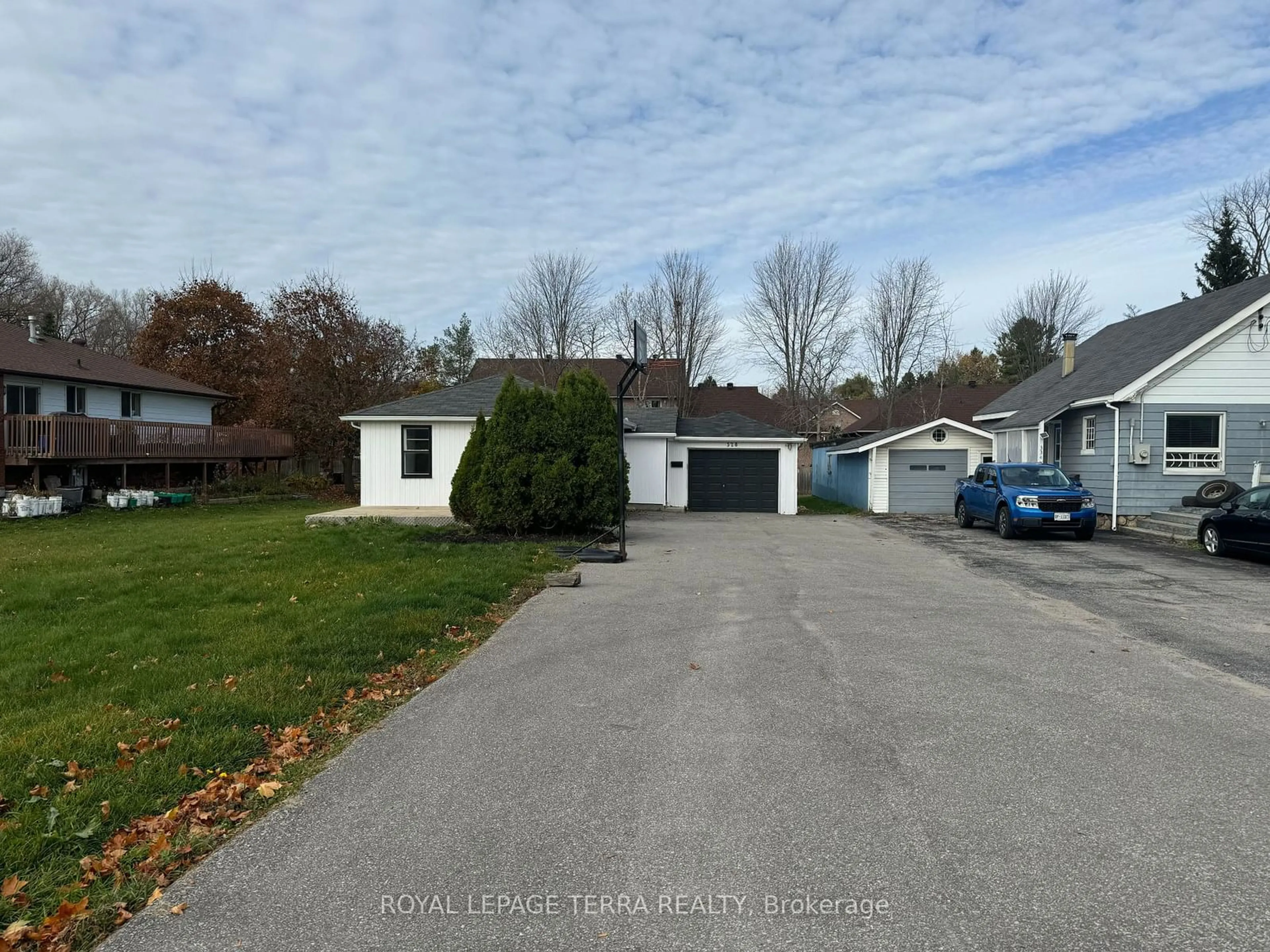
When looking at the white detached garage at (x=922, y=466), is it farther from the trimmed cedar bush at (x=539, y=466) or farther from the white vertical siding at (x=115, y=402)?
the white vertical siding at (x=115, y=402)

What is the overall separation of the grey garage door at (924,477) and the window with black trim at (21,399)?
26.2 meters

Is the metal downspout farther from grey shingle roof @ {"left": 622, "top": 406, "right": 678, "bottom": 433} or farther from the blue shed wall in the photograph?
grey shingle roof @ {"left": 622, "top": 406, "right": 678, "bottom": 433}

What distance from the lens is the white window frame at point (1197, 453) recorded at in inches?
712

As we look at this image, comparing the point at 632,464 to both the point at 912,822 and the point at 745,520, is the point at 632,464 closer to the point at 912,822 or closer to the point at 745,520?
the point at 745,520

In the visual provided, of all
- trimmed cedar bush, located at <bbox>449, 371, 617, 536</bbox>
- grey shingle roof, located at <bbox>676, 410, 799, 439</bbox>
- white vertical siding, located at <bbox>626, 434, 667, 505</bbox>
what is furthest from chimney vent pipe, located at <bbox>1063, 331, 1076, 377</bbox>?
trimmed cedar bush, located at <bbox>449, 371, 617, 536</bbox>

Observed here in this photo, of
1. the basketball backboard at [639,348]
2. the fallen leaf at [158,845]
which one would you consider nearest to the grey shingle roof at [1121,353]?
the basketball backboard at [639,348]

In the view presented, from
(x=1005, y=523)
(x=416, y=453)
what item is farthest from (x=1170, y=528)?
(x=416, y=453)

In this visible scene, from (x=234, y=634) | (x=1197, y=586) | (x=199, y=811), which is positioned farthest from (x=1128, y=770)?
(x=1197, y=586)

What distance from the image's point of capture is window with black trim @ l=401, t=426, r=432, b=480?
2152 centimetres

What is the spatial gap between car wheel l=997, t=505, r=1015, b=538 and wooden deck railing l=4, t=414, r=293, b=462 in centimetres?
2427

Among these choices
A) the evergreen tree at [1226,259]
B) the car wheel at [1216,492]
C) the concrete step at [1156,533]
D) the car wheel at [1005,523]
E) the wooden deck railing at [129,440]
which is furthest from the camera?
the evergreen tree at [1226,259]

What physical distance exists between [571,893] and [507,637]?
4.55m

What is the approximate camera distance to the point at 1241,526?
13.0m

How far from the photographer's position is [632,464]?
83.2 ft
